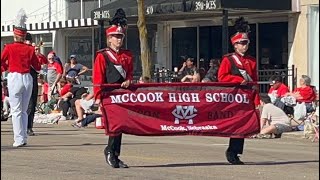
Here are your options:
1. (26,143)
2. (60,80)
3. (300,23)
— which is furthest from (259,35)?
(26,143)

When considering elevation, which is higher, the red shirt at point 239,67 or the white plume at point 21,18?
the white plume at point 21,18

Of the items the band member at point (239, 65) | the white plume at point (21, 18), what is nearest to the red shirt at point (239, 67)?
the band member at point (239, 65)

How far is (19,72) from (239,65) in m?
3.89

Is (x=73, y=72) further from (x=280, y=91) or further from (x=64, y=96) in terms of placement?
(x=280, y=91)

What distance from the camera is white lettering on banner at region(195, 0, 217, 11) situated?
2528cm

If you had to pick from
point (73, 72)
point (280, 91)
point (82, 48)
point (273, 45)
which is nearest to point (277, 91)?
point (280, 91)

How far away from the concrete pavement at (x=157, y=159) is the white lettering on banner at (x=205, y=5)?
7.26 m

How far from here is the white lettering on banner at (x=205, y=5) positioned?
82.9 feet

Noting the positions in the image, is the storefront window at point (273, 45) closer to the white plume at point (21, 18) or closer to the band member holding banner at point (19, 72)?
the white plume at point (21, 18)

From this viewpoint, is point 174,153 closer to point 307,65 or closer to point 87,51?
point 307,65

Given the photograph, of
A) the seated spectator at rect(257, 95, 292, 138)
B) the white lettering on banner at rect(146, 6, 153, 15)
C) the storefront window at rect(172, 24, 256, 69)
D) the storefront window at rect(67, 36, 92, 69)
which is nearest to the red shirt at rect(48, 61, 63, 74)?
the white lettering on banner at rect(146, 6, 153, 15)

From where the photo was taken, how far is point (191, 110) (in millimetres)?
12688

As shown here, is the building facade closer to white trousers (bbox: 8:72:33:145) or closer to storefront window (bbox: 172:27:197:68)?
storefront window (bbox: 172:27:197:68)

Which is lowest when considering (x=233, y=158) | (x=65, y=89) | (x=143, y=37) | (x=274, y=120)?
(x=274, y=120)
